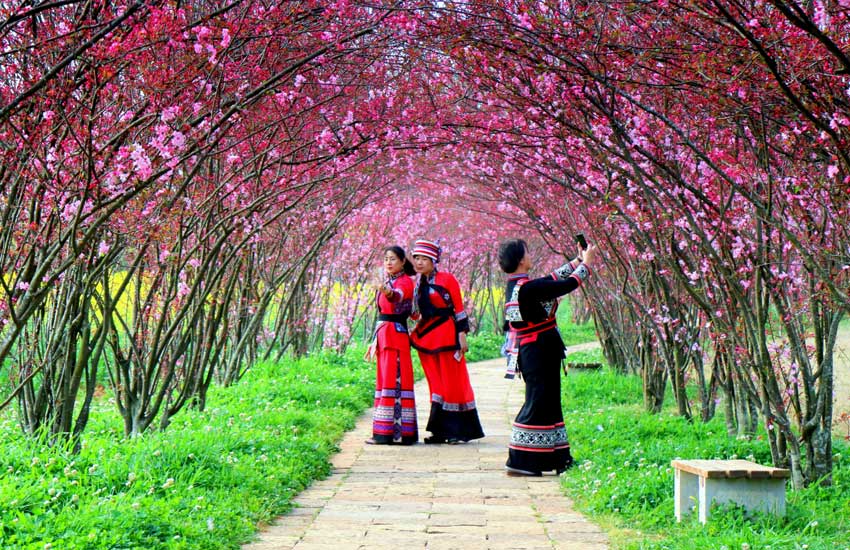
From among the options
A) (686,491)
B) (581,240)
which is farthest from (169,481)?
(581,240)

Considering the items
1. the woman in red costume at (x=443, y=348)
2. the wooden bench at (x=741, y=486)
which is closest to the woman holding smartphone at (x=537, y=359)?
the woman in red costume at (x=443, y=348)

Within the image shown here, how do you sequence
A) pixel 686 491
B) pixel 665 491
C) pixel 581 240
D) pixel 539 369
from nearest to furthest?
pixel 686 491, pixel 665 491, pixel 581 240, pixel 539 369

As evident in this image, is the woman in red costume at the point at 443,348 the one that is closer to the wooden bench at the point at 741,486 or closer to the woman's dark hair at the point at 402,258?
the woman's dark hair at the point at 402,258

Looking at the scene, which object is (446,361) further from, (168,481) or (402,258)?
(168,481)

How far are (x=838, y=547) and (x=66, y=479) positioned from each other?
3806mm

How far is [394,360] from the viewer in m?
9.03

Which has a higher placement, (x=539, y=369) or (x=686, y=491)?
(x=539, y=369)

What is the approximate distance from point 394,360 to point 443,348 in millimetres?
458

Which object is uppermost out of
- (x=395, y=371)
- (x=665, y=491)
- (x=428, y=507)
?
(x=395, y=371)

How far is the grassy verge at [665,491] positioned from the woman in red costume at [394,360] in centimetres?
151

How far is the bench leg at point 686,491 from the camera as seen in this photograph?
5.18 metres

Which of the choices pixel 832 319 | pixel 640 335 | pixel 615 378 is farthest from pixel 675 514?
pixel 615 378

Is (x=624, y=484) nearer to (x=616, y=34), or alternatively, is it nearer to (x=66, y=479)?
(x=616, y=34)

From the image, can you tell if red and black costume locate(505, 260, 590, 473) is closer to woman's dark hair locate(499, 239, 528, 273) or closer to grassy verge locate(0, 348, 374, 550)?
woman's dark hair locate(499, 239, 528, 273)
